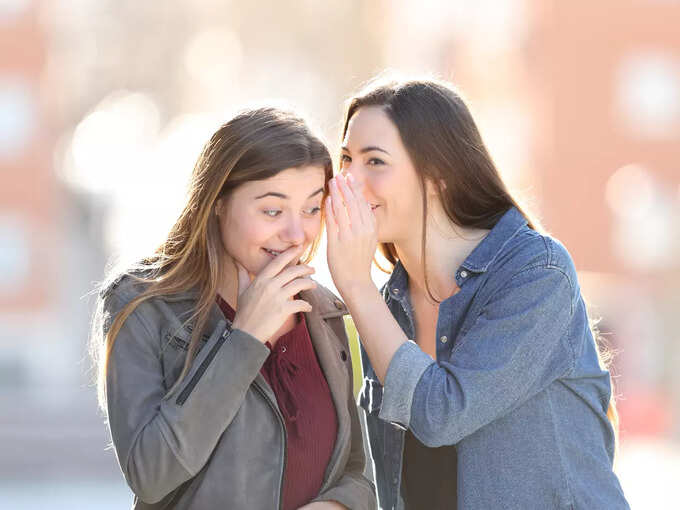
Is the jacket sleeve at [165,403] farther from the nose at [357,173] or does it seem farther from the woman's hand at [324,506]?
the nose at [357,173]

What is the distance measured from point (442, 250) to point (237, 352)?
34.7 inches

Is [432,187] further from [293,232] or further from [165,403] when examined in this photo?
[165,403]

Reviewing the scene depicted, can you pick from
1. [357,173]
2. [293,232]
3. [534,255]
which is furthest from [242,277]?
[534,255]

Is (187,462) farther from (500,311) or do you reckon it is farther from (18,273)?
(18,273)

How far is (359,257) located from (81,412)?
14597 millimetres

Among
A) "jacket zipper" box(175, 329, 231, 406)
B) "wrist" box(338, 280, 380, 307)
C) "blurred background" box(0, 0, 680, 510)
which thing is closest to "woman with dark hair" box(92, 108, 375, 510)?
"jacket zipper" box(175, 329, 231, 406)

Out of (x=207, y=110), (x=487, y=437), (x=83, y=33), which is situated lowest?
(x=487, y=437)

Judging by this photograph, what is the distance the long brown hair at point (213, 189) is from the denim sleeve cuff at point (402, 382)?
586mm

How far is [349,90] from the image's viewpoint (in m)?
24.9

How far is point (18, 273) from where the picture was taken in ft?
103

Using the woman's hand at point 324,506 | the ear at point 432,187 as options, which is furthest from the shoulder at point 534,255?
the woman's hand at point 324,506

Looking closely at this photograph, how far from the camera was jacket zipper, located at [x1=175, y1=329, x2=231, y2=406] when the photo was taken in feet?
9.99

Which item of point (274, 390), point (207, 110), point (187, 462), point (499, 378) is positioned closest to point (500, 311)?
point (499, 378)

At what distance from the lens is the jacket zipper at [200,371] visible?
304 centimetres
